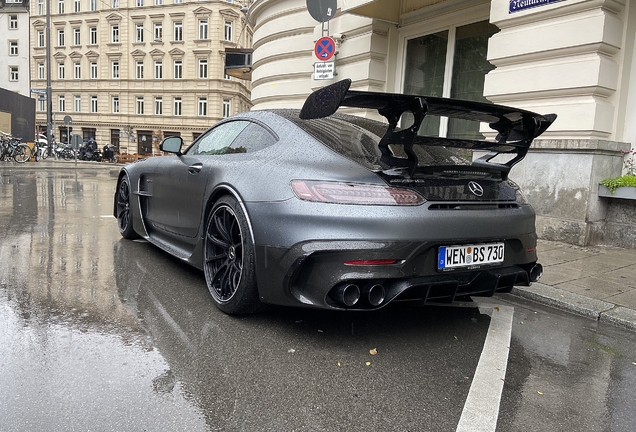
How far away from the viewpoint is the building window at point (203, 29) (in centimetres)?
4467

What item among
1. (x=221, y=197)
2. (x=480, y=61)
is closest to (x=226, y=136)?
(x=221, y=197)

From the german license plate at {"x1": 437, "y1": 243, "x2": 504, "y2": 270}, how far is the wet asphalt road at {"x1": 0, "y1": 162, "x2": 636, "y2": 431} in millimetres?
495

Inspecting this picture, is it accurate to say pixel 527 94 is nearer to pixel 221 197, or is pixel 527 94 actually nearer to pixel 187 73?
pixel 221 197

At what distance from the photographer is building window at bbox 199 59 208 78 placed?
4455 centimetres

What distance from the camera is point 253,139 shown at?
3523 millimetres

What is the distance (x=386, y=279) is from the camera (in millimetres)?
2623

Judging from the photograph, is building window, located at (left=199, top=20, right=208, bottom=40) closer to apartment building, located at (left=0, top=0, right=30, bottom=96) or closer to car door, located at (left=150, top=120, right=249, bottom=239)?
apartment building, located at (left=0, top=0, right=30, bottom=96)

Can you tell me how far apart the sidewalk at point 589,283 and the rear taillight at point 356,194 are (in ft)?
6.10

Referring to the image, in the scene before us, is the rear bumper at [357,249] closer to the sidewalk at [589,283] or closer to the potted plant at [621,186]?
the sidewalk at [589,283]

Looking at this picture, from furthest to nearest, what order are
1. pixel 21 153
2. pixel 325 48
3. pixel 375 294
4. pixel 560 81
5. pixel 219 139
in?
pixel 21 153 < pixel 325 48 < pixel 560 81 < pixel 219 139 < pixel 375 294

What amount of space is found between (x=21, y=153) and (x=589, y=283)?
22.5 m

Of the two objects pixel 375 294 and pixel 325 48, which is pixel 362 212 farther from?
pixel 325 48

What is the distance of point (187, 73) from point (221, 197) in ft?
147

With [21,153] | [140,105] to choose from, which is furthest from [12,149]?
[140,105]
